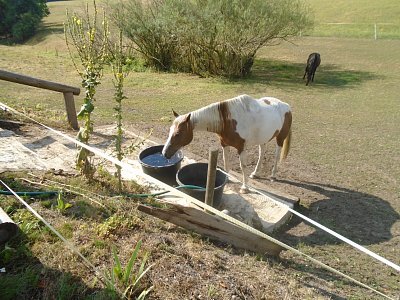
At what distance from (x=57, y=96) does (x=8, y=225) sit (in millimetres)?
8531

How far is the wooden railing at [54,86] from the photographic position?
538cm

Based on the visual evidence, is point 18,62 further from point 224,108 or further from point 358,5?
point 358,5

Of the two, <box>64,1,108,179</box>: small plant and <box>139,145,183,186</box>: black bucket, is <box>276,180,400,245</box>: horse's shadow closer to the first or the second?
<box>139,145,183,186</box>: black bucket

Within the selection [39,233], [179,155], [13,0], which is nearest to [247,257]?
[39,233]

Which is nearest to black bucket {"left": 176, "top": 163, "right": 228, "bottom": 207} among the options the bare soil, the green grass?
the bare soil

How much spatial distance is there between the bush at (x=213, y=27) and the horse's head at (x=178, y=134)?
10.2m

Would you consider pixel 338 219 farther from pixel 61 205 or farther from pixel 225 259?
pixel 61 205

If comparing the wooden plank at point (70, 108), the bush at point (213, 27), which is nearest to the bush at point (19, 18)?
the bush at point (213, 27)

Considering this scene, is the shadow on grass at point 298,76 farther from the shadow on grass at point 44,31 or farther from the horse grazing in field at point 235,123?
the shadow on grass at point 44,31

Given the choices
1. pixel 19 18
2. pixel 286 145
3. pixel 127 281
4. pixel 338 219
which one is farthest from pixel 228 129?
pixel 19 18

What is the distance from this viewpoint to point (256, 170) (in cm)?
548

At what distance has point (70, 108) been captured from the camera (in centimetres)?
623

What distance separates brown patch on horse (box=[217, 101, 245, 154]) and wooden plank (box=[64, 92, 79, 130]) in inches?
123

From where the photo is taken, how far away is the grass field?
11.7 ft
